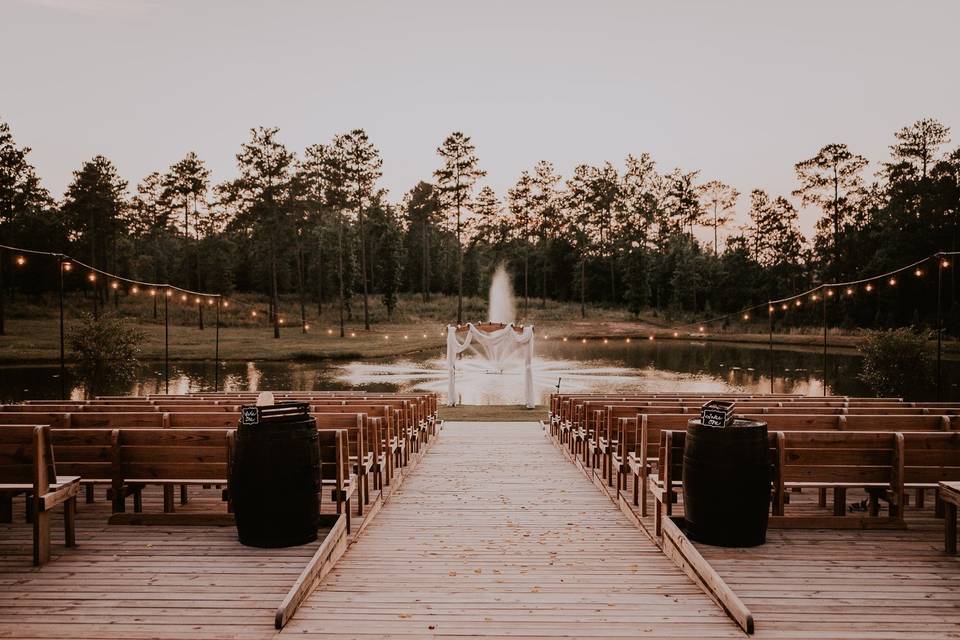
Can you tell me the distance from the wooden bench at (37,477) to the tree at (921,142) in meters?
67.7

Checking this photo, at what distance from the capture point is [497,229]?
7719 cm

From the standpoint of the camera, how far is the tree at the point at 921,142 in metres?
54.4

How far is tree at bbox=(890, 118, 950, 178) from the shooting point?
54375 millimetres

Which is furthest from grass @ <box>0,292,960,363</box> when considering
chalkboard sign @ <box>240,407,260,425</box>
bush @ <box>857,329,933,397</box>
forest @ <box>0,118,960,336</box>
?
chalkboard sign @ <box>240,407,260,425</box>

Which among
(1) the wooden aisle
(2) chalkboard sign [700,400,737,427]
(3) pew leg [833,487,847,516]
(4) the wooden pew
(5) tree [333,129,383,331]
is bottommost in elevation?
(1) the wooden aisle

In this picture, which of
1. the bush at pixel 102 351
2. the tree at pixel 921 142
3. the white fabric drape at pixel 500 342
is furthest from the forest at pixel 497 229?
the white fabric drape at pixel 500 342

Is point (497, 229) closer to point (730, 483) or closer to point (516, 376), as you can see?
point (516, 376)

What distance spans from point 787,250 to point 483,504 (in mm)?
74512

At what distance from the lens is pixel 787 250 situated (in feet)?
235

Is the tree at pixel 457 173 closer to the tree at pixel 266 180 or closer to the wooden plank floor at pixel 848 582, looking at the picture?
the tree at pixel 266 180

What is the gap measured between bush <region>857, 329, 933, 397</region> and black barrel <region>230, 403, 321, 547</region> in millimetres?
21342

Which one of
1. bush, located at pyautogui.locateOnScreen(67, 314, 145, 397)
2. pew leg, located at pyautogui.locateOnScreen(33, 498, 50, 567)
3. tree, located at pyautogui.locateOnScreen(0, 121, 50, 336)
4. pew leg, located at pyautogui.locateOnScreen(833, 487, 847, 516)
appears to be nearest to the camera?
pew leg, located at pyautogui.locateOnScreen(33, 498, 50, 567)

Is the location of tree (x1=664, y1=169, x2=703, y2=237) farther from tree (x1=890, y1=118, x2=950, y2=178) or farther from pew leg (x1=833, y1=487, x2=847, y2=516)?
pew leg (x1=833, y1=487, x2=847, y2=516)

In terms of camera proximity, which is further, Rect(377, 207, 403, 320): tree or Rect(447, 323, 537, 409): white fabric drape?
Rect(377, 207, 403, 320): tree
